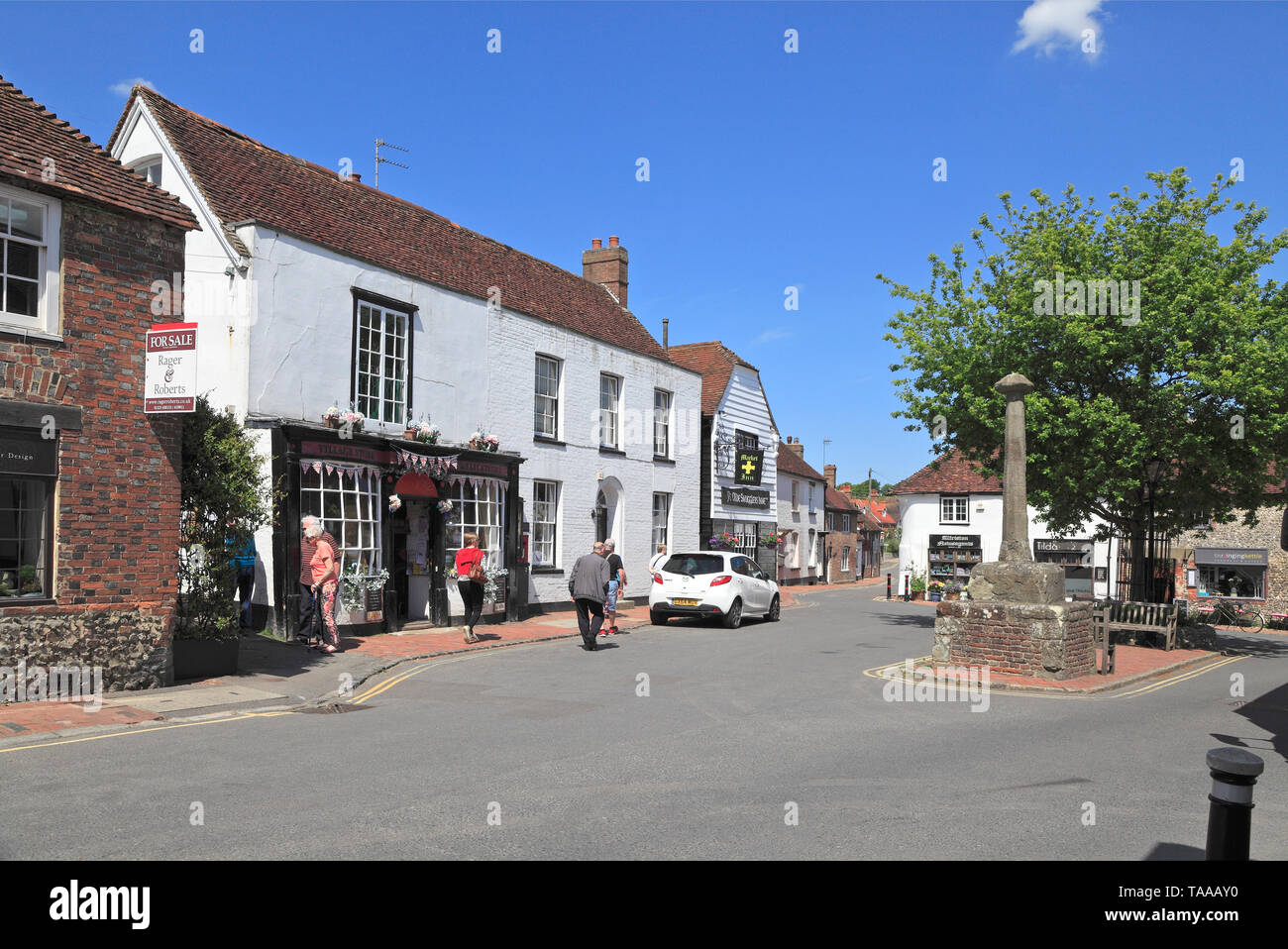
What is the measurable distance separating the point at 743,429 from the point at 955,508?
14613 mm

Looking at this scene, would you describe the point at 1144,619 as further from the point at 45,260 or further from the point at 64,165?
the point at 64,165

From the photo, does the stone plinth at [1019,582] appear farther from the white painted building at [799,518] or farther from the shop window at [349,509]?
the white painted building at [799,518]

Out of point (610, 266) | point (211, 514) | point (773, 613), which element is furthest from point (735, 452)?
point (211, 514)

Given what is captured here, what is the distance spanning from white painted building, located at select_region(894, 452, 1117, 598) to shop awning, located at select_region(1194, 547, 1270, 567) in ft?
15.3

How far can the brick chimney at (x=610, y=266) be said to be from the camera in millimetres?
28656

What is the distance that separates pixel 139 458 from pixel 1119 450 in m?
17.1

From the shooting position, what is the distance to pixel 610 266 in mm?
28719

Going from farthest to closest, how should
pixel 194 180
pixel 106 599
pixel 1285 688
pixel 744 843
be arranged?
pixel 194 180 → pixel 1285 688 → pixel 106 599 → pixel 744 843

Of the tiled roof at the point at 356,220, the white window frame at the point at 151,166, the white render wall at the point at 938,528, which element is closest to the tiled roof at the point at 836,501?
the white render wall at the point at 938,528

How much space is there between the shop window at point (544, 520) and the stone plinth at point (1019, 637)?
385 inches

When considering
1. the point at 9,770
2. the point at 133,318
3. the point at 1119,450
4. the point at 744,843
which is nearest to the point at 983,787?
the point at 744,843

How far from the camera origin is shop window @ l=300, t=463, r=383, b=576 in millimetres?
15414

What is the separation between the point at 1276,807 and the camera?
22.0 ft
